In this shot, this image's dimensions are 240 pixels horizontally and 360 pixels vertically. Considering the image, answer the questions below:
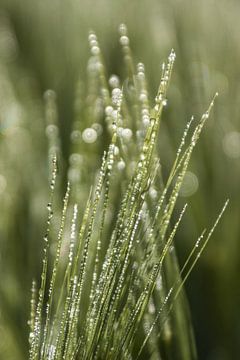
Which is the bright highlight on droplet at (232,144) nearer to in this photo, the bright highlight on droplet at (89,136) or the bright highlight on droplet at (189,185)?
the bright highlight on droplet at (189,185)

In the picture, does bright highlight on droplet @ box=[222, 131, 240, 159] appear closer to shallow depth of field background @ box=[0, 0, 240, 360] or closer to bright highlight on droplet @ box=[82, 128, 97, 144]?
shallow depth of field background @ box=[0, 0, 240, 360]

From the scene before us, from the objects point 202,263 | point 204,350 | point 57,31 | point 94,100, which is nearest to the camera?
point 204,350

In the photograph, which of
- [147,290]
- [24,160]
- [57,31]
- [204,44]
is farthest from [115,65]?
[147,290]

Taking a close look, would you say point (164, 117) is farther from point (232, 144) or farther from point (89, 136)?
point (89, 136)

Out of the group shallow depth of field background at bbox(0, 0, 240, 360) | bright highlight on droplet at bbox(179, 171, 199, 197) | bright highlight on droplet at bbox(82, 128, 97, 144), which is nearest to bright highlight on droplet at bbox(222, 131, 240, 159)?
shallow depth of field background at bbox(0, 0, 240, 360)

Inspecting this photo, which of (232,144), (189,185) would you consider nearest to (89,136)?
(189,185)

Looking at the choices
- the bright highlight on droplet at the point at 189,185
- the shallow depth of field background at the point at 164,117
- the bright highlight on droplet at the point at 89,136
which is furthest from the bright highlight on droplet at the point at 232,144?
the bright highlight on droplet at the point at 89,136

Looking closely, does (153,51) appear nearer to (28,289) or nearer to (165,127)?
(165,127)
